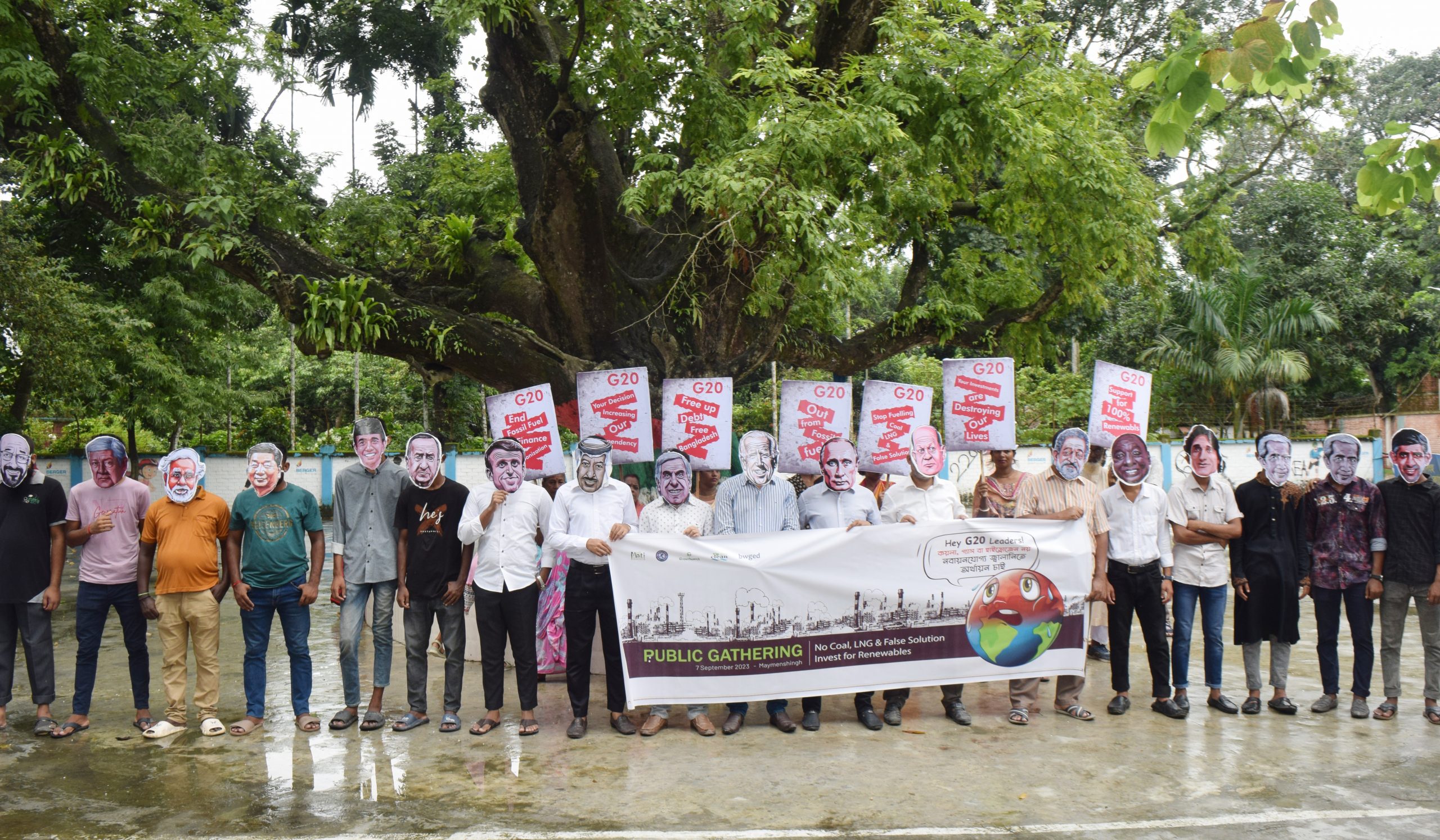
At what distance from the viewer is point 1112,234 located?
11109 mm

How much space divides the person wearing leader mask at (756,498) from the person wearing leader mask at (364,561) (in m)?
2.10

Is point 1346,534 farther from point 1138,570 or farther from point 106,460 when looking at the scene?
point 106,460

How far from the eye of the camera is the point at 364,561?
6562 millimetres

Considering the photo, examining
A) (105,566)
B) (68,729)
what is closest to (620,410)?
(105,566)

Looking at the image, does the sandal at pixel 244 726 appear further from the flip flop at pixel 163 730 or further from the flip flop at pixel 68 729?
the flip flop at pixel 68 729

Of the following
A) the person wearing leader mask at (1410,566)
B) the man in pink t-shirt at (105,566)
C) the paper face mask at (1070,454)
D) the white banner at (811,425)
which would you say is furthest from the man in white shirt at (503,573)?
the person wearing leader mask at (1410,566)

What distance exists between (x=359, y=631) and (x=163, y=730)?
124 cm

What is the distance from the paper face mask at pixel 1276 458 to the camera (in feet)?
22.3

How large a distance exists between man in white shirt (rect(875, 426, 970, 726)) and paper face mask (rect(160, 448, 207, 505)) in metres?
4.12

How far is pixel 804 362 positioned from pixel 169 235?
7.33m

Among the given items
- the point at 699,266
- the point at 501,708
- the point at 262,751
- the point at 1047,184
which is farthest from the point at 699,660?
the point at 1047,184

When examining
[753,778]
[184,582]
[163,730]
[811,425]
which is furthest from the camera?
[811,425]

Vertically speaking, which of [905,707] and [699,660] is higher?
[699,660]

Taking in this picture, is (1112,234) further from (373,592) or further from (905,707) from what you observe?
(373,592)
